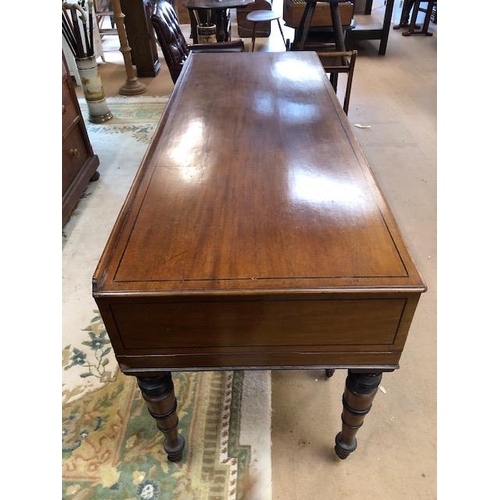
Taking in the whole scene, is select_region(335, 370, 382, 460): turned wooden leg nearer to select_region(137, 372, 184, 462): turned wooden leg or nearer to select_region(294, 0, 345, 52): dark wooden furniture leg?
select_region(137, 372, 184, 462): turned wooden leg

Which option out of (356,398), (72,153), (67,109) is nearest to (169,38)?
(67,109)

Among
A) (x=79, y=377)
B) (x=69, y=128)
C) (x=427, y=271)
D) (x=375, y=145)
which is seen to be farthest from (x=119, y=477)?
(x=375, y=145)

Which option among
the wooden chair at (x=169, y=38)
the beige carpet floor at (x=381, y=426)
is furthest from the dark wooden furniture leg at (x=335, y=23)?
the beige carpet floor at (x=381, y=426)

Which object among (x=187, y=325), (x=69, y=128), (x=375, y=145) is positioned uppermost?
(x=187, y=325)

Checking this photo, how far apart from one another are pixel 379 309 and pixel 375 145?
7.04 ft

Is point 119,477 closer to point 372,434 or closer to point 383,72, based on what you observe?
point 372,434

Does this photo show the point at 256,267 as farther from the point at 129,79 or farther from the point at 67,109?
the point at 129,79

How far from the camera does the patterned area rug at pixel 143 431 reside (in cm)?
105

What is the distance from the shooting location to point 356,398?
89 cm

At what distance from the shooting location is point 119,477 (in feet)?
3.50

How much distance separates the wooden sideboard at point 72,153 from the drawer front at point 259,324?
1.37 m

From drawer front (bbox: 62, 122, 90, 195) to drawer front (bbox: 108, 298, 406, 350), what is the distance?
4.70ft

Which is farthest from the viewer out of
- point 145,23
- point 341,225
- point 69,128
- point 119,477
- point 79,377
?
point 145,23

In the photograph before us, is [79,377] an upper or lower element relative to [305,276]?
lower
